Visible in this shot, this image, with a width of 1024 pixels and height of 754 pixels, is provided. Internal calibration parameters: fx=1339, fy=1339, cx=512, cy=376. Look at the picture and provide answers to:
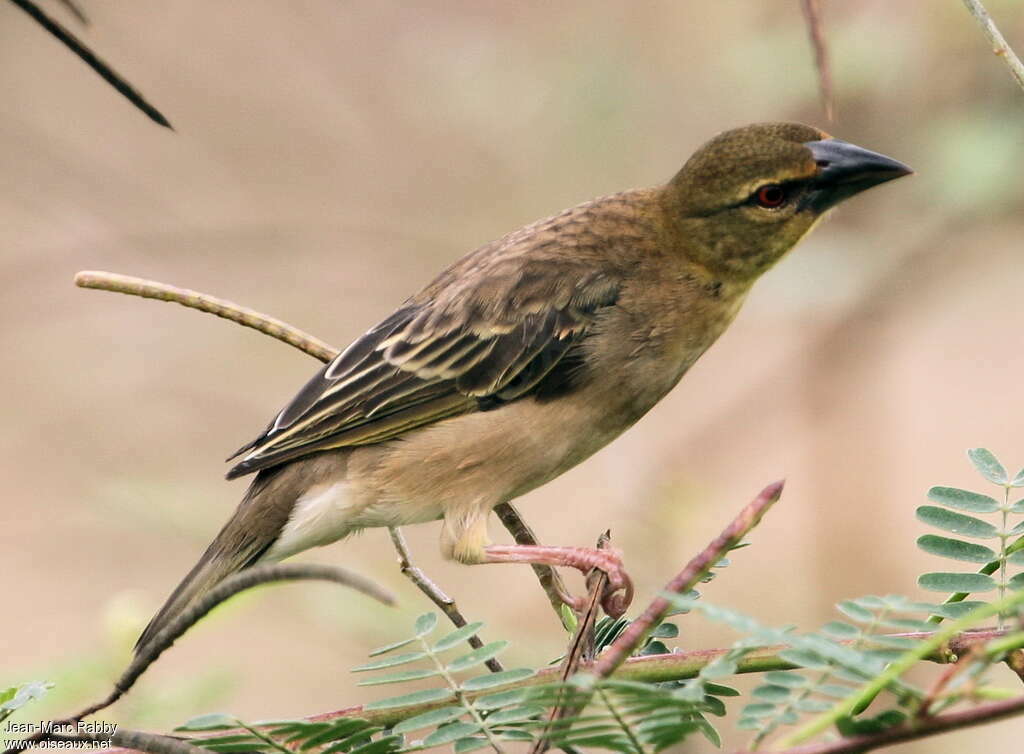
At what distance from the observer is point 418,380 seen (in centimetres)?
350

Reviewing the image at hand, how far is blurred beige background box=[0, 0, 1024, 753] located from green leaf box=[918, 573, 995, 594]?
1522 millimetres

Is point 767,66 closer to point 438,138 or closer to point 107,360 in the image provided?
point 438,138

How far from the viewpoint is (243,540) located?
327 cm

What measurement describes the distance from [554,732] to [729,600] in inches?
153

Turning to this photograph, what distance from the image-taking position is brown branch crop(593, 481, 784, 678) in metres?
1.26

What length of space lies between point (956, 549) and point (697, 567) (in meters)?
0.64

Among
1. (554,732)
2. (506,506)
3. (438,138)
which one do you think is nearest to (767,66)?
(506,506)

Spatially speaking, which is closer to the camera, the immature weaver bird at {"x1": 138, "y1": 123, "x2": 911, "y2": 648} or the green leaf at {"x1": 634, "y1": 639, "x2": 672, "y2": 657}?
the green leaf at {"x1": 634, "y1": 639, "x2": 672, "y2": 657}

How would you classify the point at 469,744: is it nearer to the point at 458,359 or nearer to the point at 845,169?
the point at 458,359

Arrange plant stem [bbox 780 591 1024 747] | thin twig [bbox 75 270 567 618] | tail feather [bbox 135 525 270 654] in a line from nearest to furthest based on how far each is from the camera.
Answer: plant stem [bbox 780 591 1024 747]
thin twig [bbox 75 270 567 618]
tail feather [bbox 135 525 270 654]

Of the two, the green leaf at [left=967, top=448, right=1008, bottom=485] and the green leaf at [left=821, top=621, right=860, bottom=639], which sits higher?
the green leaf at [left=967, top=448, right=1008, bottom=485]

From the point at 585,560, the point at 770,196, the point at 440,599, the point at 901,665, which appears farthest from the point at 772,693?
the point at 770,196

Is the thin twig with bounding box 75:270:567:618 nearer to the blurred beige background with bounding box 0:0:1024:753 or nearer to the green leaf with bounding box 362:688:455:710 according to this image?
the green leaf with bounding box 362:688:455:710

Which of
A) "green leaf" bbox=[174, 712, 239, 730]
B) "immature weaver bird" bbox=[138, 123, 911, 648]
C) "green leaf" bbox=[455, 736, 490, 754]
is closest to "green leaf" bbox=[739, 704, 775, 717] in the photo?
"green leaf" bbox=[455, 736, 490, 754]
